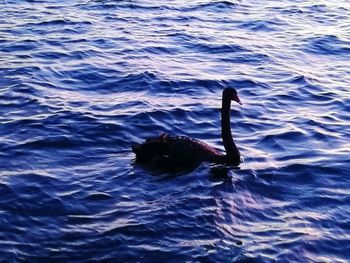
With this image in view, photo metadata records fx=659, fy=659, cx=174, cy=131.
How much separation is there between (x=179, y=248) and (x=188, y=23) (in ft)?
49.0

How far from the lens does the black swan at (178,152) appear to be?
439 inches

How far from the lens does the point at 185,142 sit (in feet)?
37.2

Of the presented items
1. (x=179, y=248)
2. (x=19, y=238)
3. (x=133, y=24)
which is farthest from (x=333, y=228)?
(x=133, y=24)

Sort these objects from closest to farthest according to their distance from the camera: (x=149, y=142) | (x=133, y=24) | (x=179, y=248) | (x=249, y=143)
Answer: (x=179, y=248)
(x=149, y=142)
(x=249, y=143)
(x=133, y=24)

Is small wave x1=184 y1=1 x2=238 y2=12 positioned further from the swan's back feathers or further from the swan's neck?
the swan's back feathers

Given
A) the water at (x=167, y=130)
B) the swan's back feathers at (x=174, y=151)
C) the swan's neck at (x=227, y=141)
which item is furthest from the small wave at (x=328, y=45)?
the swan's back feathers at (x=174, y=151)

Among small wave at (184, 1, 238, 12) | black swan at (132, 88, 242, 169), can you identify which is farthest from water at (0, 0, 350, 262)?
small wave at (184, 1, 238, 12)

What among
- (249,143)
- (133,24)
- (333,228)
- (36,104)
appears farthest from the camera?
(133,24)

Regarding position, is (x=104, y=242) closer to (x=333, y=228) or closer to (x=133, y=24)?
(x=333, y=228)

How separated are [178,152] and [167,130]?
1878 mm

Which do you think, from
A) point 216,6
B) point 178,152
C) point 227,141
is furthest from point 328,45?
point 178,152

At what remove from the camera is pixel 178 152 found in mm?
11234

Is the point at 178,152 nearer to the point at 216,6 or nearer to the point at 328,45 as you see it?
the point at 328,45

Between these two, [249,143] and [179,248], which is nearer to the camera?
[179,248]
